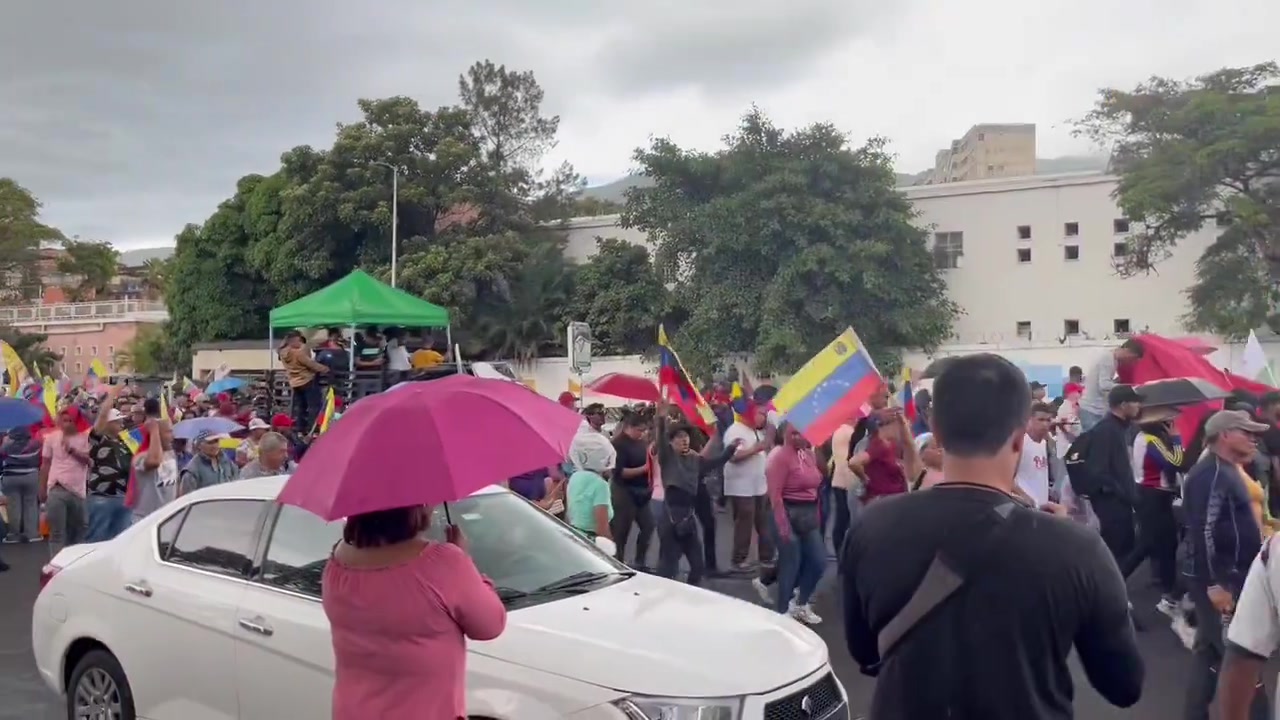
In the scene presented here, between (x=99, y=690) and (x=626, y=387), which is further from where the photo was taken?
(x=626, y=387)

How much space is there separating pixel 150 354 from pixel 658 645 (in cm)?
5343

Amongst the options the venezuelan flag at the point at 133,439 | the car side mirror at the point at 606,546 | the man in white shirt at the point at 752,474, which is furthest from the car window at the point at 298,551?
the venezuelan flag at the point at 133,439

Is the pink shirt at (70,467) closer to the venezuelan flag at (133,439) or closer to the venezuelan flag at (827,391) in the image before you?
the venezuelan flag at (133,439)

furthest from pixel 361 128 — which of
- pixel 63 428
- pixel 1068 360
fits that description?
pixel 63 428

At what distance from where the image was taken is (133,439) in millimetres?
12422

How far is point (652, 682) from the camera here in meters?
4.37

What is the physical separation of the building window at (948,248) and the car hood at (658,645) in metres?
31.5

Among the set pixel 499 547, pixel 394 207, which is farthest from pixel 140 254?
pixel 499 547

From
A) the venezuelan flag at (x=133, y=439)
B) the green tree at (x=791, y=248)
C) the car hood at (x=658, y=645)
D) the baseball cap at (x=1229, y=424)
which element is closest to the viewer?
the car hood at (x=658, y=645)

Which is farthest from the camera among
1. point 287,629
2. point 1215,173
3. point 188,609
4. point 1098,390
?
point 1215,173

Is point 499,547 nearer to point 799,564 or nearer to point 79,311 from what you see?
point 799,564

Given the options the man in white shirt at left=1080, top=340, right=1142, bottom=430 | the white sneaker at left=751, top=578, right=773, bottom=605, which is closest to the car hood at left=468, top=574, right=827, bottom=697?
the white sneaker at left=751, top=578, right=773, bottom=605

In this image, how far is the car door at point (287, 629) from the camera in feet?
16.3

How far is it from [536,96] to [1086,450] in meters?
37.5
